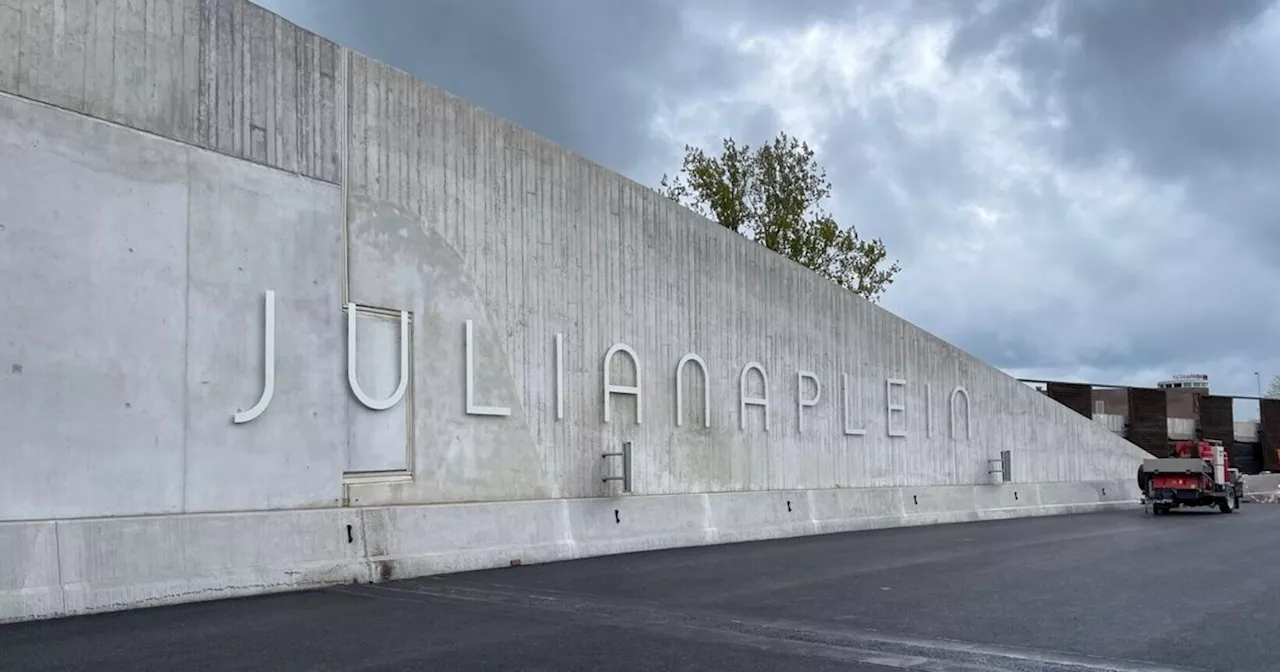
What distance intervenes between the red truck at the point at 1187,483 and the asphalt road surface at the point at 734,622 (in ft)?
56.8

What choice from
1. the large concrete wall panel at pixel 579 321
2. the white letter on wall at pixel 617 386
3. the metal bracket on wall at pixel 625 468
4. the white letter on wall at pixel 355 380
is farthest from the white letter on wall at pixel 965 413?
the white letter on wall at pixel 355 380

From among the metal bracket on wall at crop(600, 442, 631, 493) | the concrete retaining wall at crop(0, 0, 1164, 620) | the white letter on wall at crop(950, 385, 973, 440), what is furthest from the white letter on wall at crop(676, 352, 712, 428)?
the white letter on wall at crop(950, 385, 973, 440)

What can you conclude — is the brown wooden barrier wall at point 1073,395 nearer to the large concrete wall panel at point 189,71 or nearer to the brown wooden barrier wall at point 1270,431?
the brown wooden barrier wall at point 1270,431

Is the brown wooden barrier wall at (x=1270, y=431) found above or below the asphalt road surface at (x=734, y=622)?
above

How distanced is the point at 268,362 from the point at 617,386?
7.58 meters

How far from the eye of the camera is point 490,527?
15.9m

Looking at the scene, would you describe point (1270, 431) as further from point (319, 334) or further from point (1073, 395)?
point (319, 334)

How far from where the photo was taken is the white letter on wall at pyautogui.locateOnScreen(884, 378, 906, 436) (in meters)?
28.3

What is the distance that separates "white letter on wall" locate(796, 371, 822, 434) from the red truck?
14.2m

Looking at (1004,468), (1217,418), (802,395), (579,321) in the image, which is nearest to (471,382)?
(579,321)

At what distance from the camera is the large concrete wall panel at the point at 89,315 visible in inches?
453

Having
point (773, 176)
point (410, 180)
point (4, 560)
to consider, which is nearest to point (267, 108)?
point (410, 180)

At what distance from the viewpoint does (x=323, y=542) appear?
13648 millimetres

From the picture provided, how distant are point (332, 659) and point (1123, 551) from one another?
15039 mm
